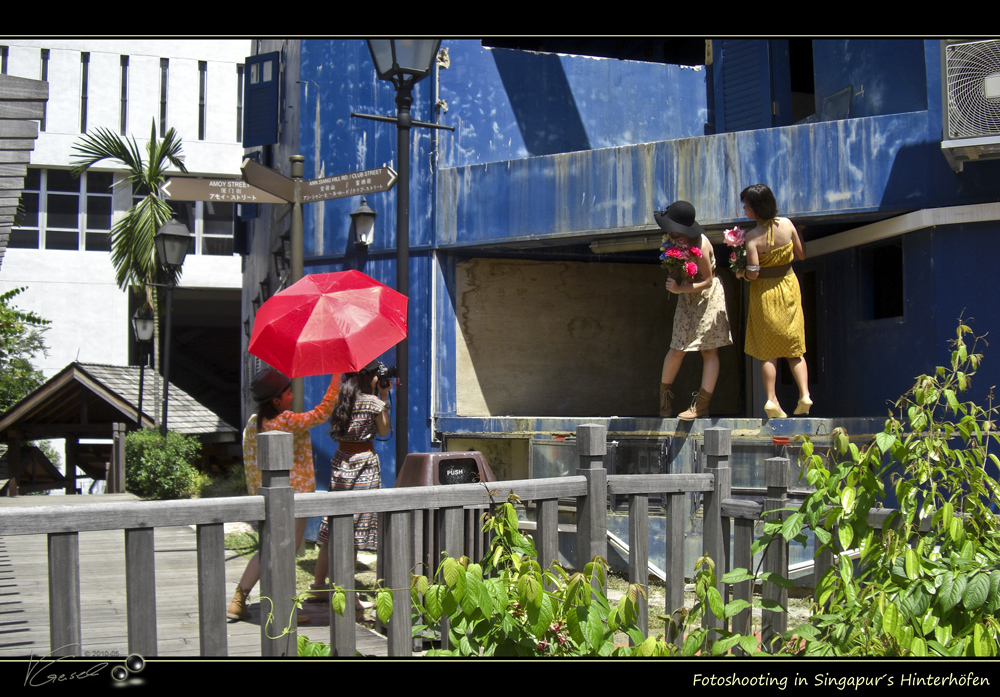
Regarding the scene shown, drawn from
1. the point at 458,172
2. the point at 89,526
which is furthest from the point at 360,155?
the point at 89,526

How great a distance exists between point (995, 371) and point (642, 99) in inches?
223

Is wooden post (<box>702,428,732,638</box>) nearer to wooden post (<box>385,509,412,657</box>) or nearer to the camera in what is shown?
wooden post (<box>385,509,412,657</box>)

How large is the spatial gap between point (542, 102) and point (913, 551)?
28.1 feet

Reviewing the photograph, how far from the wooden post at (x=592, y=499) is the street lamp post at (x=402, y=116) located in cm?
295

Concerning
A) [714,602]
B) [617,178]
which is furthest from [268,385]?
[617,178]

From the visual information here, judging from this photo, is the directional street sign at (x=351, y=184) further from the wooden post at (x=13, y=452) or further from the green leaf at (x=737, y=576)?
the wooden post at (x=13, y=452)

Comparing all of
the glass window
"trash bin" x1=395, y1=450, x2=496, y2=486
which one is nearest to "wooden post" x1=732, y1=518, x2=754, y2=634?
"trash bin" x1=395, y1=450, x2=496, y2=486

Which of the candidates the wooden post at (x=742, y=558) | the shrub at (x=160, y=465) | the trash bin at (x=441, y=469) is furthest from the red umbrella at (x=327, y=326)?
the shrub at (x=160, y=465)

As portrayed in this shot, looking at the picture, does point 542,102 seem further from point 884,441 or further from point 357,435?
point 884,441

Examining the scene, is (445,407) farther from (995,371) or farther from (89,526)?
(89,526)

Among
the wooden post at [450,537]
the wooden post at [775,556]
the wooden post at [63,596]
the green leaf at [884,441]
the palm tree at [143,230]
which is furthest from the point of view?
the palm tree at [143,230]

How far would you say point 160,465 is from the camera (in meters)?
14.5

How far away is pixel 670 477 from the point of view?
413cm

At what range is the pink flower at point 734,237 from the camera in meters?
7.70
